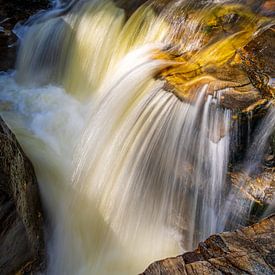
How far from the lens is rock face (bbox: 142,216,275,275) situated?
3.28 m

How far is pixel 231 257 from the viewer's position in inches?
134

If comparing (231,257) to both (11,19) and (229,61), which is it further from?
(11,19)

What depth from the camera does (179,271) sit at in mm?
3350

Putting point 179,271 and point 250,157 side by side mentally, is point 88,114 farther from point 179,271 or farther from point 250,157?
point 179,271

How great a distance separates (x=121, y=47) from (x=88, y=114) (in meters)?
1.38

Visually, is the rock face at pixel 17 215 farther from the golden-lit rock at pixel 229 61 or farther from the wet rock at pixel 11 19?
the wet rock at pixel 11 19

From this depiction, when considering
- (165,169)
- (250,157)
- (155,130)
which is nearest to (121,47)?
(155,130)

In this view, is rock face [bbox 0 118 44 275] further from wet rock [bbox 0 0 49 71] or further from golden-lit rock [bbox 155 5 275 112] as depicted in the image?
wet rock [bbox 0 0 49 71]

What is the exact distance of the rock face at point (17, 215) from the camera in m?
3.77

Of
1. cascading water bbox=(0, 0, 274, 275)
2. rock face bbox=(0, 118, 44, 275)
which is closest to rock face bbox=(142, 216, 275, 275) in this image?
cascading water bbox=(0, 0, 274, 275)

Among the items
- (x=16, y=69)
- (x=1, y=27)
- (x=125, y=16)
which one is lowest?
(x=16, y=69)

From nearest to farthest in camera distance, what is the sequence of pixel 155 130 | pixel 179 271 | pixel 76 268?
pixel 179 271
pixel 76 268
pixel 155 130

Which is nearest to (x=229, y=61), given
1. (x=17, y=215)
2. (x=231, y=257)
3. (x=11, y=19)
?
(x=231, y=257)

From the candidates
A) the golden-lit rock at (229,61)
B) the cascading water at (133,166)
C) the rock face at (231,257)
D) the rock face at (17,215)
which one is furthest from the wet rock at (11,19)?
the rock face at (231,257)
